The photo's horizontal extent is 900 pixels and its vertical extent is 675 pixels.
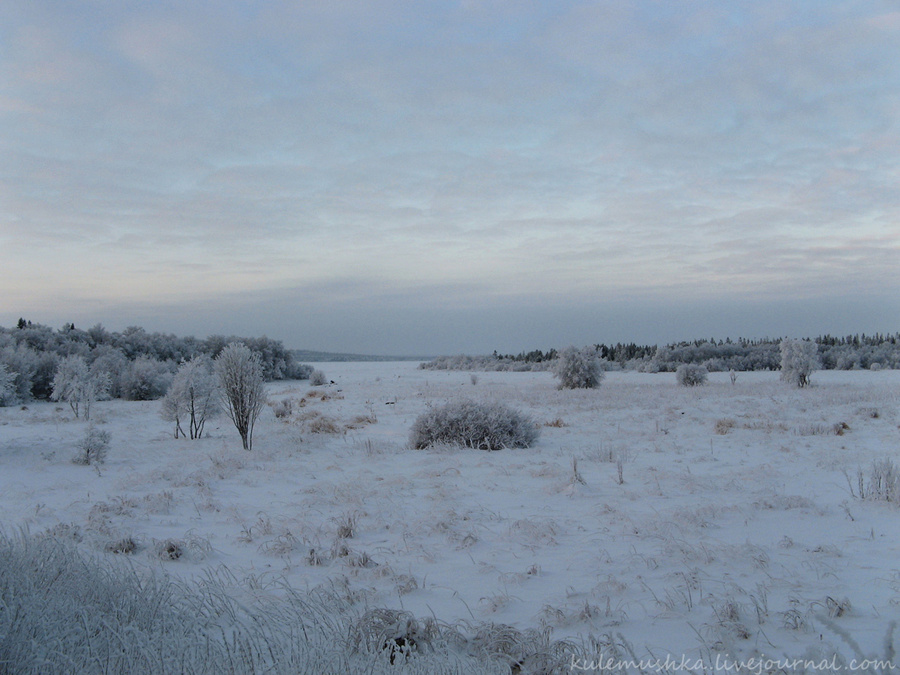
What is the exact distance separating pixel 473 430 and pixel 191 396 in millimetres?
6778

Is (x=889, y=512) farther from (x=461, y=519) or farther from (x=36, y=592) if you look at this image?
(x=36, y=592)

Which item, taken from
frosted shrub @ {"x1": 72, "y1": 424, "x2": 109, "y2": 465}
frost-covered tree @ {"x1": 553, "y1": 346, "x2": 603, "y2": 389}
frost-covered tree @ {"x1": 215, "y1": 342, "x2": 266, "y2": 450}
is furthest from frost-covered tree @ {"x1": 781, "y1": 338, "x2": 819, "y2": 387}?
frosted shrub @ {"x1": 72, "y1": 424, "x2": 109, "y2": 465}

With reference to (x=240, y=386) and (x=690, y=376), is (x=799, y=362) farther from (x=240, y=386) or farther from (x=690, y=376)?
(x=240, y=386)

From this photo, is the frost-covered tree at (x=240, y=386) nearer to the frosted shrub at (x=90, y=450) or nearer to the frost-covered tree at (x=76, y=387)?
the frosted shrub at (x=90, y=450)

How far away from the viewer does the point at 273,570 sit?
455 centimetres

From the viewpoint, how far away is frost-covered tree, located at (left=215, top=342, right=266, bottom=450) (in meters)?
11.3

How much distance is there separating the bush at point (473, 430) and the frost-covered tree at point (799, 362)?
1595 cm

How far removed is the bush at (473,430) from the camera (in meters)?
10.9

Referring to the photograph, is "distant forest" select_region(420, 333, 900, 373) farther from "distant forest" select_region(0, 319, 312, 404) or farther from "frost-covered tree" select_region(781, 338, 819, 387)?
"distant forest" select_region(0, 319, 312, 404)

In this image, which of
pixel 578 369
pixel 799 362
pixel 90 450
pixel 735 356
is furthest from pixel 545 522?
pixel 735 356

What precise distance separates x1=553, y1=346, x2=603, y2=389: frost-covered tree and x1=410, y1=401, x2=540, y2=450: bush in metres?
13.8

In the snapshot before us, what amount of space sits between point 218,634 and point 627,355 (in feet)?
165

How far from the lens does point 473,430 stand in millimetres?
11086

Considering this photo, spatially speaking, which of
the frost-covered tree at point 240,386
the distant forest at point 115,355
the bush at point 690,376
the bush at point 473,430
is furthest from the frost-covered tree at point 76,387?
the bush at point 690,376
